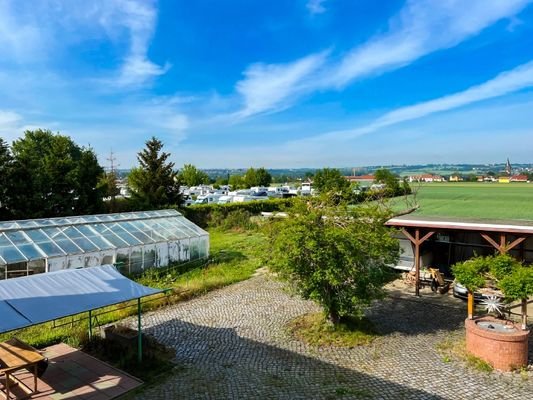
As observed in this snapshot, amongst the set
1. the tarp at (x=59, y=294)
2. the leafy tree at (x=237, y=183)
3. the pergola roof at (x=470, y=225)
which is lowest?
the tarp at (x=59, y=294)

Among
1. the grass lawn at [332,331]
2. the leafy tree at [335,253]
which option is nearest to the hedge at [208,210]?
the grass lawn at [332,331]

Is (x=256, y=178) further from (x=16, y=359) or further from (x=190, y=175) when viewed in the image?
(x=16, y=359)

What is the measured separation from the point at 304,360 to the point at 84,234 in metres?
12.1

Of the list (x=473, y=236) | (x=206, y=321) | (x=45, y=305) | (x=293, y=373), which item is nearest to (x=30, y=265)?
(x=206, y=321)

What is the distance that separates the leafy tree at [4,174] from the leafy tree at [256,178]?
56.2 metres

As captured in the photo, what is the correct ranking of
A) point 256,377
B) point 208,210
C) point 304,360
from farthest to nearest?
point 208,210 → point 304,360 → point 256,377

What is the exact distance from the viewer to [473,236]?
16.8m

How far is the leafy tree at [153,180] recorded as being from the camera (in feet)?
104

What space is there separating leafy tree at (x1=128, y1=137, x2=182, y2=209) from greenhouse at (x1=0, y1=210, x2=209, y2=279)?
34.1 ft

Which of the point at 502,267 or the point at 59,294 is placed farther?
the point at 502,267

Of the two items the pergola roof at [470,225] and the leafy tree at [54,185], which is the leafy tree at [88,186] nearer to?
the leafy tree at [54,185]

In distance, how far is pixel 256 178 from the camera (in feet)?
257

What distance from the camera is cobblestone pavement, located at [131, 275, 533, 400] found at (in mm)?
7797

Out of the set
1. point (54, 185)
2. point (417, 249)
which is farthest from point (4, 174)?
point (417, 249)
